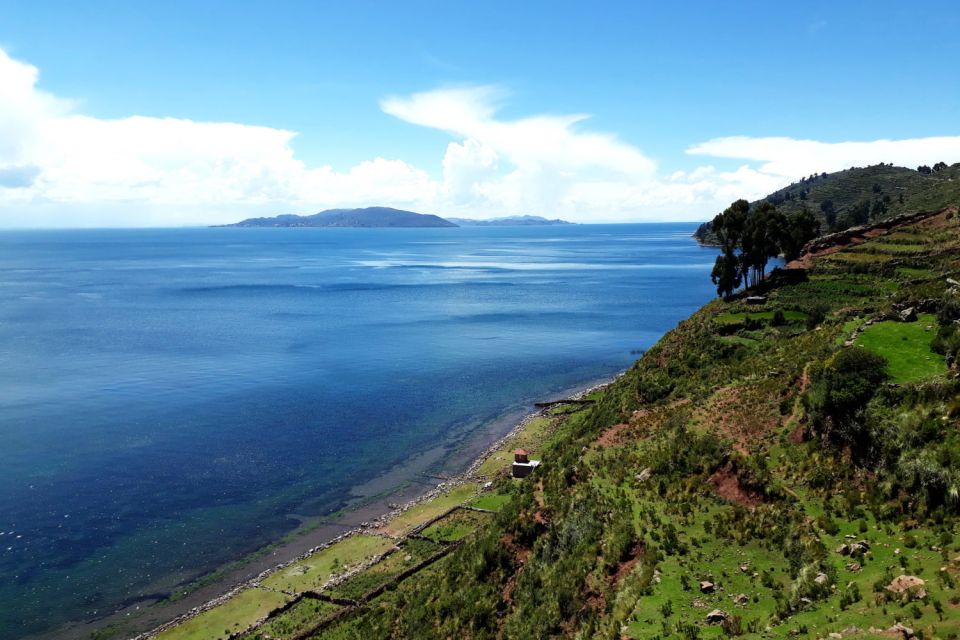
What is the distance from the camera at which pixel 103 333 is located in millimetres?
111375

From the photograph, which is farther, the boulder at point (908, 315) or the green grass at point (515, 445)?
the green grass at point (515, 445)

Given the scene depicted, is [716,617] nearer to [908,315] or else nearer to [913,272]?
[908,315]

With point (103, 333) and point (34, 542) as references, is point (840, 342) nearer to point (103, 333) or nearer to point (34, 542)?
point (34, 542)

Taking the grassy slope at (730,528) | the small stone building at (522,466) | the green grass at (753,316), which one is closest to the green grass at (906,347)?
the grassy slope at (730,528)

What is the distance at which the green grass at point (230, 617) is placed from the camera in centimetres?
3388

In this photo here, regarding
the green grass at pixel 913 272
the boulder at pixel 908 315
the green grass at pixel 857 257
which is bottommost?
the boulder at pixel 908 315

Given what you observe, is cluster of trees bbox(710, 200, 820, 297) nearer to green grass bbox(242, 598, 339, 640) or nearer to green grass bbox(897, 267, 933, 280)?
green grass bbox(897, 267, 933, 280)

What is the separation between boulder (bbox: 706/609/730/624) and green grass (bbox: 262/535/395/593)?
2535 centimetres

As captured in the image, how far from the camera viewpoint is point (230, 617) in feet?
115

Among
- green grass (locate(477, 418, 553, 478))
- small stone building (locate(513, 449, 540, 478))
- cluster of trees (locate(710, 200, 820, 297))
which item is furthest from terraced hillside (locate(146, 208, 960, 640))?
cluster of trees (locate(710, 200, 820, 297))

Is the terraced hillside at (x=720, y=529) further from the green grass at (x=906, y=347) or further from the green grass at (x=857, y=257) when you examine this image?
the green grass at (x=857, y=257)

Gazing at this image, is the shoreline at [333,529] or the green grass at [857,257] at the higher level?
the green grass at [857,257]

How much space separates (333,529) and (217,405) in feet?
110

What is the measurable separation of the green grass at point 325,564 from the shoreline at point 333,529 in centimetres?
80
